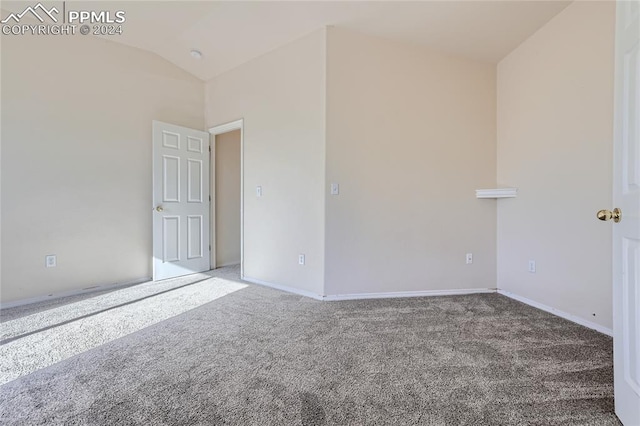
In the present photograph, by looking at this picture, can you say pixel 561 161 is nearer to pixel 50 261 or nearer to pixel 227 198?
pixel 227 198

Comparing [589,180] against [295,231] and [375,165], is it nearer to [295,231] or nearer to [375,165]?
[375,165]

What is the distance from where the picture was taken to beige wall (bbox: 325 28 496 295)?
279cm

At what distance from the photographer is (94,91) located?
3.07 m

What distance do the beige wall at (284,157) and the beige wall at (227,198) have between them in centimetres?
75

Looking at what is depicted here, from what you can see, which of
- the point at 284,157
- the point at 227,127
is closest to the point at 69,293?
the point at 227,127

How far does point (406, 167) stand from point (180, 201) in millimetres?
2907

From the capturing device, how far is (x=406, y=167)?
292 cm

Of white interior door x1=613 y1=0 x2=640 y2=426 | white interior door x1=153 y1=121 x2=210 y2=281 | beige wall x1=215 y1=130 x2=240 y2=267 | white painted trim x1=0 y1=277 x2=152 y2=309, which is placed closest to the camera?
white interior door x1=613 y1=0 x2=640 y2=426

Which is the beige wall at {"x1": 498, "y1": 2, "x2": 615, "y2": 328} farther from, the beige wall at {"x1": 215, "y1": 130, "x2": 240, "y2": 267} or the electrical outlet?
the electrical outlet

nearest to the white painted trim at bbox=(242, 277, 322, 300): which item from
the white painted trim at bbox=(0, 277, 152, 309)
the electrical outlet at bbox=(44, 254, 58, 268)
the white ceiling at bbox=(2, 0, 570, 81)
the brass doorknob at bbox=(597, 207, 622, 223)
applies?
the white painted trim at bbox=(0, 277, 152, 309)

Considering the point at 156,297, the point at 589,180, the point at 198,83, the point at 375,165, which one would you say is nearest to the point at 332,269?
the point at 375,165

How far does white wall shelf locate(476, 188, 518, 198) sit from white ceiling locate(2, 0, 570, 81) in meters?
1.48

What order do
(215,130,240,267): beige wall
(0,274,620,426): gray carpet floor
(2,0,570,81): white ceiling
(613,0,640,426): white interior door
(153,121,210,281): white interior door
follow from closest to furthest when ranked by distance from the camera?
1. (613,0,640,426): white interior door
2. (0,274,620,426): gray carpet floor
3. (2,0,570,81): white ceiling
4. (153,121,210,281): white interior door
5. (215,130,240,267): beige wall

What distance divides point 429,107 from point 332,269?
2.02 metres
